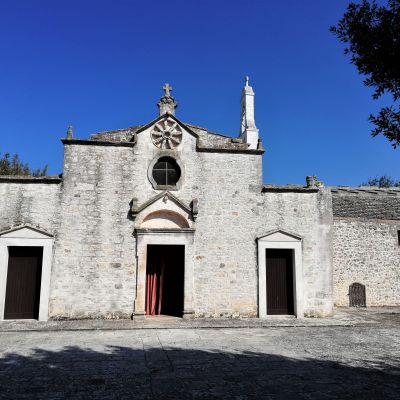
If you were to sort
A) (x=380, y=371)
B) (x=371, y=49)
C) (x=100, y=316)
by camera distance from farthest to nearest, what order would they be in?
1. (x=100, y=316)
2. (x=380, y=371)
3. (x=371, y=49)

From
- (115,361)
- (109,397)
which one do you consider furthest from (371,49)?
(115,361)

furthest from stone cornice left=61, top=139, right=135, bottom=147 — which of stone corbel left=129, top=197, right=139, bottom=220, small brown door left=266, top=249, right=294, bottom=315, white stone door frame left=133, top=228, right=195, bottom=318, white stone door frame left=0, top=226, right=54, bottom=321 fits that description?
small brown door left=266, top=249, right=294, bottom=315

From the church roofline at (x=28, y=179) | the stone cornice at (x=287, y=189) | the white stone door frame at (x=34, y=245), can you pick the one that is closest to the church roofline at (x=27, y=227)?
the white stone door frame at (x=34, y=245)

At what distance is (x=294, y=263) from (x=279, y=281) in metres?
0.82

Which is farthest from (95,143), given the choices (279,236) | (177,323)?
(279,236)

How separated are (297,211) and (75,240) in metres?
7.61

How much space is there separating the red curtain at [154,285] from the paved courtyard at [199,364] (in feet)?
7.48

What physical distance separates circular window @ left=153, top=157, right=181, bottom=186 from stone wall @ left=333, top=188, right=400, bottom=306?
312 inches

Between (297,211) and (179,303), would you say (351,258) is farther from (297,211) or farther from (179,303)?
(179,303)

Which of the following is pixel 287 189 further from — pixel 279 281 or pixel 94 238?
pixel 94 238

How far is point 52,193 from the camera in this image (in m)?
11.8

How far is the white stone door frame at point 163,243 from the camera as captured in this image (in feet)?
38.0

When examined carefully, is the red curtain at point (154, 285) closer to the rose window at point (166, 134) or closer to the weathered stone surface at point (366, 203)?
the rose window at point (166, 134)

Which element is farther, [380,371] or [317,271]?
[317,271]
